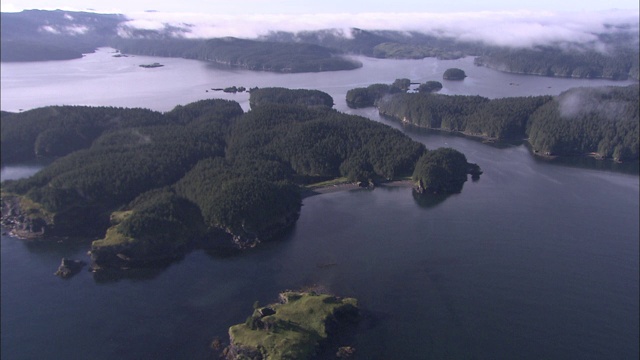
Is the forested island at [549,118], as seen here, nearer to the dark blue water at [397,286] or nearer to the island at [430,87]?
the island at [430,87]

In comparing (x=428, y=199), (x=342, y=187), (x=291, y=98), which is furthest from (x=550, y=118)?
(x=291, y=98)

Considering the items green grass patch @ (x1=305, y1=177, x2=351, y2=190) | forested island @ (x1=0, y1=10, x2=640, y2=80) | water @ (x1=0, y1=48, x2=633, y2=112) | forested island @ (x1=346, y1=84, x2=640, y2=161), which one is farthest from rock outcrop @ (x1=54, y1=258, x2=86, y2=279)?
forested island @ (x1=0, y1=10, x2=640, y2=80)

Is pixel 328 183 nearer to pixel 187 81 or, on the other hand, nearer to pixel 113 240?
pixel 113 240

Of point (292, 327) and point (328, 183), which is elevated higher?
point (328, 183)

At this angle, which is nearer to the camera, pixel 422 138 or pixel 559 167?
pixel 559 167

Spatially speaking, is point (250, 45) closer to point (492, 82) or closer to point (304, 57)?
point (304, 57)

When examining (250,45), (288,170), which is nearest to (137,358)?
(288,170)

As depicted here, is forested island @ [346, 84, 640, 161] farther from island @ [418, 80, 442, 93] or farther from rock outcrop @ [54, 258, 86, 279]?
rock outcrop @ [54, 258, 86, 279]

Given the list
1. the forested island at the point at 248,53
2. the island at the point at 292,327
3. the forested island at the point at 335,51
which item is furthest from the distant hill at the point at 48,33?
the island at the point at 292,327
